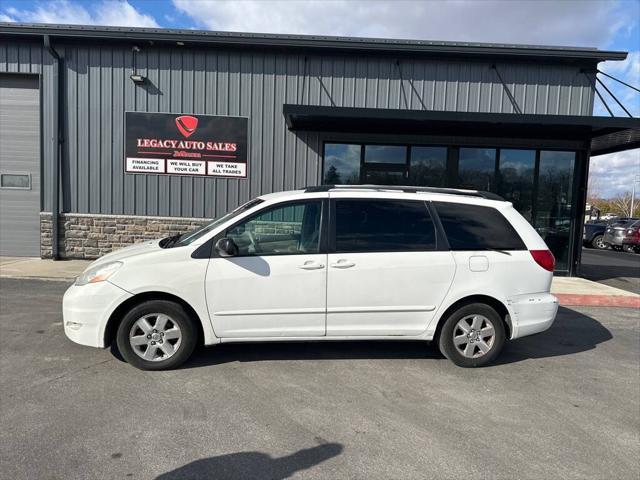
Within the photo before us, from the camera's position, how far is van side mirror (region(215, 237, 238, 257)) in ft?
14.2

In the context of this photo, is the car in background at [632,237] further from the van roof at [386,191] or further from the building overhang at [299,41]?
the van roof at [386,191]

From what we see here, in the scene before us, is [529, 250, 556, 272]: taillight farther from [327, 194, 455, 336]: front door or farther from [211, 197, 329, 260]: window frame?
[211, 197, 329, 260]: window frame

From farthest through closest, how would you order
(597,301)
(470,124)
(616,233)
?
(616,233), (470,124), (597,301)

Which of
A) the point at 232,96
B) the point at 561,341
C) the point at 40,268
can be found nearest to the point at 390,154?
the point at 232,96

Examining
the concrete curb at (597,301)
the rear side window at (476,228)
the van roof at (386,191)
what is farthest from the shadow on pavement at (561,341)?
the van roof at (386,191)

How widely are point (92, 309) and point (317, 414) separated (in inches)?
91.6

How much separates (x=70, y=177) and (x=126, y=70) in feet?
9.67

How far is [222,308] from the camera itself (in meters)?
4.45

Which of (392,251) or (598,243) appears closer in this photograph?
(392,251)

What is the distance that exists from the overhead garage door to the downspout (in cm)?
59

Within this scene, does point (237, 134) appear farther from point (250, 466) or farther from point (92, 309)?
point (250, 466)

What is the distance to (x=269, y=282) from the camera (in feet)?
14.6

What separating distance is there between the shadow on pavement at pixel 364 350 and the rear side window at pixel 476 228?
1.32m

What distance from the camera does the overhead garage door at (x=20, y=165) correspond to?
11.4 metres
